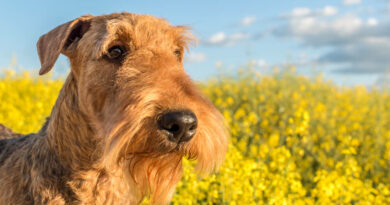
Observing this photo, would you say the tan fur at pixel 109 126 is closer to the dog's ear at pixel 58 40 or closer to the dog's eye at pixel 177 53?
the dog's ear at pixel 58 40

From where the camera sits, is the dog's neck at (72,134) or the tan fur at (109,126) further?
the dog's neck at (72,134)

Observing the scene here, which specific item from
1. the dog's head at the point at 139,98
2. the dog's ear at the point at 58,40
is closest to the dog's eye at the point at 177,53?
the dog's head at the point at 139,98

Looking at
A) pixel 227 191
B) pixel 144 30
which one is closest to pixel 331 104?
pixel 227 191

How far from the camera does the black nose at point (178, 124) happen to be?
1.86 m

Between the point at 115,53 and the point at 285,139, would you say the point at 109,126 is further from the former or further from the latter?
the point at 285,139

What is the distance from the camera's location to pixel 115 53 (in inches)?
91.0

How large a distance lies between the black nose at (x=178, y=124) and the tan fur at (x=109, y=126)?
0.14 feet

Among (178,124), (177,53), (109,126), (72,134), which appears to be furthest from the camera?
(177,53)

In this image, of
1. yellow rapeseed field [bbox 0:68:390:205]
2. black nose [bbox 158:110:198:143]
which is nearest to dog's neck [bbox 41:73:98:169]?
black nose [bbox 158:110:198:143]

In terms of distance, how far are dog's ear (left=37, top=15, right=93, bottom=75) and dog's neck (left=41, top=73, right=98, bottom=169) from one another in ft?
0.60

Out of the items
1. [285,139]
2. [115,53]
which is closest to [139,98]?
[115,53]

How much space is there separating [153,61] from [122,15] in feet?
1.28

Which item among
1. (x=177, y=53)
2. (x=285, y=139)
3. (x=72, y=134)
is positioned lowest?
(x=285, y=139)

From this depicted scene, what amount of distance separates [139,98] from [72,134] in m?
0.55
